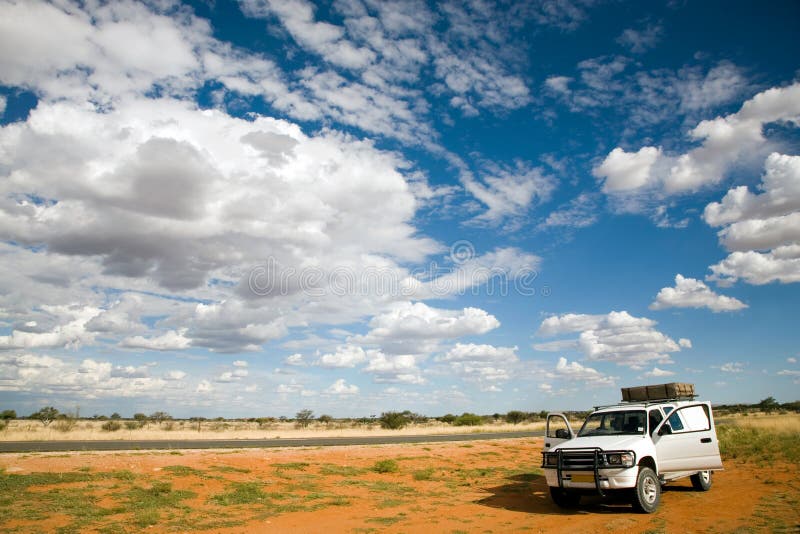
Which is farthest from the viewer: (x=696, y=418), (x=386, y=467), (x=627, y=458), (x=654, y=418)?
(x=386, y=467)

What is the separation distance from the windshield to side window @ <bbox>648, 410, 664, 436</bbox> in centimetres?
20

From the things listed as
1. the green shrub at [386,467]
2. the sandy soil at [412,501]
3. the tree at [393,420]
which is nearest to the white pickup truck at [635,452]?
the sandy soil at [412,501]

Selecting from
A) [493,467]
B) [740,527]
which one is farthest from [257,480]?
[740,527]

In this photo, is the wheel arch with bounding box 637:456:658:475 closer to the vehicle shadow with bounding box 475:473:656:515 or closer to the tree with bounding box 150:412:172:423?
the vehicle shadow with bounding box 475:473:656:515

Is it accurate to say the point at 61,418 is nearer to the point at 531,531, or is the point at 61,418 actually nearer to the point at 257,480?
the point at 257,480

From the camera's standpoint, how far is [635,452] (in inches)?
418

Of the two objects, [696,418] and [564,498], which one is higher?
[696,418]

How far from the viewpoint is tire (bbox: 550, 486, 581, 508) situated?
1188cm

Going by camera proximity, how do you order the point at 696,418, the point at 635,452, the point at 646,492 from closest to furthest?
the point at 635,452 → the point at 646,492 → the point at 696,418

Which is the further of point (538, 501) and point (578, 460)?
point (538, 501)

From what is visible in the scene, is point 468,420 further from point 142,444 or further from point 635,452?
point 635,452

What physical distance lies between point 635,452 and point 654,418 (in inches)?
69.7

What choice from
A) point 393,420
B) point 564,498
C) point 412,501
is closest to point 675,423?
point 564,498

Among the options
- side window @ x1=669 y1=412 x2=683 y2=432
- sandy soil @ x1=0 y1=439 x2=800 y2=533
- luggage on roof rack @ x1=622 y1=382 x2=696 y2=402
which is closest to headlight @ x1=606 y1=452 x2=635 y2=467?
sandy soil @ x1=0 y1=439 x2=800 y2=533
